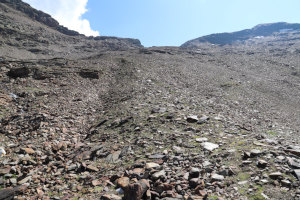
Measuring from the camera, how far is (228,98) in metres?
20.0

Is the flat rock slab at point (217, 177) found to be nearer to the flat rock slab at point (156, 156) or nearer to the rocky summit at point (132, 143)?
the rocky summit at point (132, 143)

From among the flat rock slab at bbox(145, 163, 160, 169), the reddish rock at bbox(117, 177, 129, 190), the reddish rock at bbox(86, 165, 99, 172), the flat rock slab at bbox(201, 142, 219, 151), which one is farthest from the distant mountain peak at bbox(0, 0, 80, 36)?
the reddish rock at bbox(117, 177, 129, 190)

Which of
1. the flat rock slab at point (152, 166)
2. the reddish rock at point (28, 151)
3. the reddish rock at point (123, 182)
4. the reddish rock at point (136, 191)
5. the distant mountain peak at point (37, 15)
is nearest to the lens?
the reddish rock at point (136, 191)

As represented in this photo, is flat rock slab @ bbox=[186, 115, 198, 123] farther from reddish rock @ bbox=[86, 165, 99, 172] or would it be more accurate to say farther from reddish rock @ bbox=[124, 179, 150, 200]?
reddish rock @ bbox=[124, 179, 150, 200]

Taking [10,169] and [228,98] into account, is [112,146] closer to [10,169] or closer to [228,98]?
[10,169]

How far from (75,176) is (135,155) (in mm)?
2238

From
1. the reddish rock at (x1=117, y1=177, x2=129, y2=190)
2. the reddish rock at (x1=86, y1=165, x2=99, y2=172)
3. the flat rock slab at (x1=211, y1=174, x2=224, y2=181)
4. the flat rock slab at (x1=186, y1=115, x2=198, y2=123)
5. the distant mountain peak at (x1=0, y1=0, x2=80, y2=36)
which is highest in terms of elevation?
the distant mountain peak at (x1=0, y1=0, x2=80, y2=36)

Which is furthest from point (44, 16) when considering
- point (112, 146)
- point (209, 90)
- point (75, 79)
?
point (112, 146)

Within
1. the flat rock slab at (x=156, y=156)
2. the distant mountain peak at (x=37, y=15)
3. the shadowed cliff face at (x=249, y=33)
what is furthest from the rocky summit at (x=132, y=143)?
the shadowed cliff face at (x=249, y=33)

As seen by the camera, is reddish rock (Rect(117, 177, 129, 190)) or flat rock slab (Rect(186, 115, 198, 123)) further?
flat rock slab (Rect(186, 115, 198, 123))

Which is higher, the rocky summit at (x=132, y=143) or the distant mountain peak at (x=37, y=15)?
the distant mountain peak at (x=37, y=15)

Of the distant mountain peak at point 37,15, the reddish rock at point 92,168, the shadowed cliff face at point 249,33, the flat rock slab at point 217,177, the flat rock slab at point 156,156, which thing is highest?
the distant mountain peak at point 37,15

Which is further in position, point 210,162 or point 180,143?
point 180,143

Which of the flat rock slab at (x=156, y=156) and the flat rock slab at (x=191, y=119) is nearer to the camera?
the flat rock slab at (x=156, y=156)
